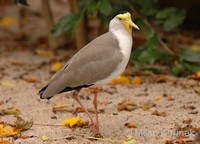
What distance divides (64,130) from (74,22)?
213 cm

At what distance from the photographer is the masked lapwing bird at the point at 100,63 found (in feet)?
12.4

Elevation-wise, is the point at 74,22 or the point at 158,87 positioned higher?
the point at 74,22

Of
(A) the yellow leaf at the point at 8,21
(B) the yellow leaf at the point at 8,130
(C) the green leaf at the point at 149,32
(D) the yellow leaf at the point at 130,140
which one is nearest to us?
(D) the yellow leaf at the point at 130,140

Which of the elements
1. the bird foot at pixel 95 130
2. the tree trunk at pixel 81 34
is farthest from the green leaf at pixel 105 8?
the bird foot at pixel 95 130

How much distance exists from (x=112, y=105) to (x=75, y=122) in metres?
0.79

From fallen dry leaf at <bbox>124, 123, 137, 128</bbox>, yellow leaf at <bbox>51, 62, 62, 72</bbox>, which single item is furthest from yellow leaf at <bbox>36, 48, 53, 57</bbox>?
fallen dry leaf at <bbox>124, 123, 137, 128</bbox>

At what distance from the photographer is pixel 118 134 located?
3.87m

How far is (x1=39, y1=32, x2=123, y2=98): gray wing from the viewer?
3770mm

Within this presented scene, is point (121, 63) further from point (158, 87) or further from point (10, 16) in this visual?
point (10, 16)

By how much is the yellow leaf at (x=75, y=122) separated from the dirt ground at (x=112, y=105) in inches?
1.7

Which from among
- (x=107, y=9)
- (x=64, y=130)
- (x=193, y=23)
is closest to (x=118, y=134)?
(x=64, y=130)

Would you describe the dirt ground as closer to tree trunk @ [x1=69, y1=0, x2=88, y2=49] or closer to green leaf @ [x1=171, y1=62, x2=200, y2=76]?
green leaf @ [x1=171, y1=62, x2=200, y2=76]

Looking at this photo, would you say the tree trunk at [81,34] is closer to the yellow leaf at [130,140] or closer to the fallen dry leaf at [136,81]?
the fallen dry leaf at [136,81]

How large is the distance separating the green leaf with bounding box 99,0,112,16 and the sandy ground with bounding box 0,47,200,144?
792mm
